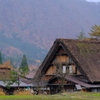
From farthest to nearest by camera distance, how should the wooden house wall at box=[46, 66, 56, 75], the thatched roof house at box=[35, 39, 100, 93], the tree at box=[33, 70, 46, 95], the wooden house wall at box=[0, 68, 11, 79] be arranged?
the wooden house wall at box=[0, 68, 11, 79] < the wooden house wall at box=[46, 66, 56, 75] < the thatched roof house at box=[35, 39, 100, 93] < the tree at box=[33, 70, 46, 95]

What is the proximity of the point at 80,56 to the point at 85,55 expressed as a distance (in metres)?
0.87

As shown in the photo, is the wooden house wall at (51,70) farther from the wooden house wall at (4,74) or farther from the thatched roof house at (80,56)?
the wooden house wall at (4,74)

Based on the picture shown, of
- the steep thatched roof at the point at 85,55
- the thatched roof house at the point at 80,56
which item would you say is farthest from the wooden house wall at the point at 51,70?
the steep thatched roof at the point at 85,55

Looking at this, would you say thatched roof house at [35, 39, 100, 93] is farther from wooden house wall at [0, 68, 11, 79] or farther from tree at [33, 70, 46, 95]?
wooden house wall at [0, 68, 11, 79]

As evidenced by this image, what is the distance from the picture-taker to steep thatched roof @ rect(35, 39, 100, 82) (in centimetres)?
3228

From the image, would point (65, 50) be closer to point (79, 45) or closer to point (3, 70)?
point (79, 45)

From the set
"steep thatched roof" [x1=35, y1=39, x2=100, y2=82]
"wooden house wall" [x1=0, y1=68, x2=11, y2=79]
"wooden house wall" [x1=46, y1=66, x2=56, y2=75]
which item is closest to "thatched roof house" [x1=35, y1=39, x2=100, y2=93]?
"steep thatched roof" [x1=35, y1=39, x2=100, y2=82]

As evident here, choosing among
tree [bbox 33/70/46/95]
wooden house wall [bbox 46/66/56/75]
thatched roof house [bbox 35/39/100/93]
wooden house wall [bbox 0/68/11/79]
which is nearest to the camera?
tree [bbox 33/70/46/95]

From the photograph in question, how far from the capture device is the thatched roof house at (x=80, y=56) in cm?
3222

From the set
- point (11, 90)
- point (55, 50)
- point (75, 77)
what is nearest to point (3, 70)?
point (11, 90)

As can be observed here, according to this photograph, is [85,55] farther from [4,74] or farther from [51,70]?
[4,74]

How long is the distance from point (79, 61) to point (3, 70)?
730 inches

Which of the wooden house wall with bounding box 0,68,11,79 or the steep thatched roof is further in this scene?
the wooden house wall with bounding box 0,68,11,79

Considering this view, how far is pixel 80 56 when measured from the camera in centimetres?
3434
